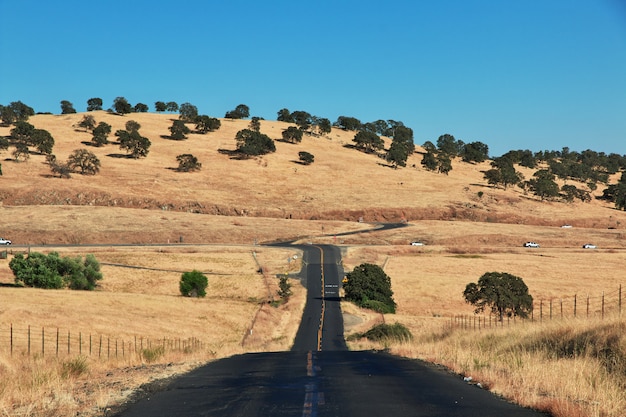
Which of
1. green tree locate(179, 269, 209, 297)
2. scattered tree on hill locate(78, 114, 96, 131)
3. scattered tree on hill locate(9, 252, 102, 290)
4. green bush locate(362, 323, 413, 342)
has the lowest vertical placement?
green bush locate(362, 323, 413, 342)

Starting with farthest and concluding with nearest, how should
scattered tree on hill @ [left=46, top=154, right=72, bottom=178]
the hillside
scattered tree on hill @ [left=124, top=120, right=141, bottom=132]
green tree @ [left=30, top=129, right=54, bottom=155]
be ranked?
1. scattered tree on hill @ [left=124, top=120, right=141, bottom=132]
2. green tree @ [left=30, top=129, right=54, bottom=155]
3. scattered tree on hill @ [left=46, top=154, right=72, bottom=178]
4. the hillside

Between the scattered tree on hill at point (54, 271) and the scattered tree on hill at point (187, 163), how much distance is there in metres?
84.2

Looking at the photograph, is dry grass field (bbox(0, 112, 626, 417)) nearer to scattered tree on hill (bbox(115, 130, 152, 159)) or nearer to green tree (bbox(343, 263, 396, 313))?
green tree (bbox(343, 263, 396, 313))

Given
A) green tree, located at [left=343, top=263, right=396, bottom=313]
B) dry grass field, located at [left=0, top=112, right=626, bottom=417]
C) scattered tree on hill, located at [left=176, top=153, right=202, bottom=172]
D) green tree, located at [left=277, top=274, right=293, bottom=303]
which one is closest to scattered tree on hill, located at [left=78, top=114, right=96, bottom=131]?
dry grass field, located at [left=0, top=112, right=626, bottom=417]

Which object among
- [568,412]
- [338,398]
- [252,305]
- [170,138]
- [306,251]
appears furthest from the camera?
[170,138]

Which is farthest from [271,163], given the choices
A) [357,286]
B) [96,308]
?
[96,308]

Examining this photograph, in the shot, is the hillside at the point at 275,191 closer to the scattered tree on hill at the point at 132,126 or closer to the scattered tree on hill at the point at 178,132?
the scattered tree on hill at the point at 178,132

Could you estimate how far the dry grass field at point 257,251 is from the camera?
16.2 metres

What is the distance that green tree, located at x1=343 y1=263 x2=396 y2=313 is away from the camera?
70.6 m

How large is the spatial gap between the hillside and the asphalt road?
99439 mm

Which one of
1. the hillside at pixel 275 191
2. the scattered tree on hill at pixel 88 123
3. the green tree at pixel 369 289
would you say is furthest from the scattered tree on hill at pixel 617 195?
the scattered tree on hill at pixel 88 123

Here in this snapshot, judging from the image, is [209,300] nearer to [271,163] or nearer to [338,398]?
[338,398]

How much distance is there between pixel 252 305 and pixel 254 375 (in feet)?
170

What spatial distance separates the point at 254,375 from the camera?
1591 centimetres
